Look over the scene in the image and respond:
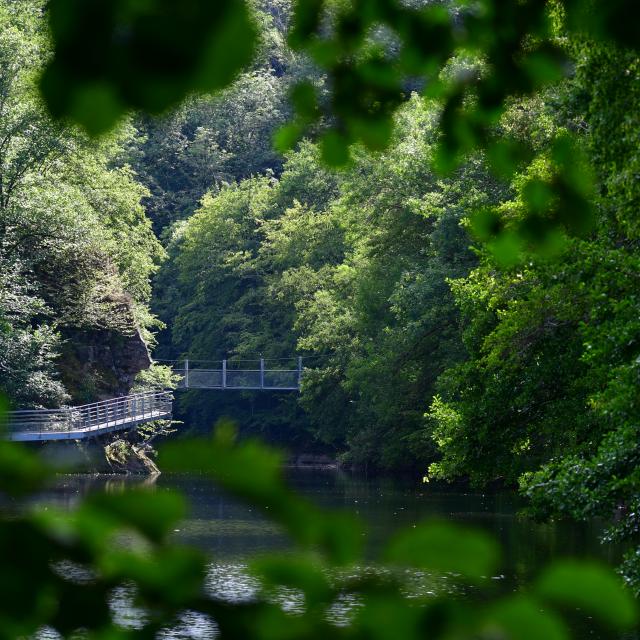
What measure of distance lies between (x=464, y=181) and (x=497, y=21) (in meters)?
26.1

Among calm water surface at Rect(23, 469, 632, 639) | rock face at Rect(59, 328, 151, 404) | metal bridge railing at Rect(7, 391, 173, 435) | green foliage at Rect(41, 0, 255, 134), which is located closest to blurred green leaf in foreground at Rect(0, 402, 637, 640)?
green foliage at Rect(41, 0, 255, 134)

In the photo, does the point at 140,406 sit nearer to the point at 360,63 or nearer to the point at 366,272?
the point at 366,272

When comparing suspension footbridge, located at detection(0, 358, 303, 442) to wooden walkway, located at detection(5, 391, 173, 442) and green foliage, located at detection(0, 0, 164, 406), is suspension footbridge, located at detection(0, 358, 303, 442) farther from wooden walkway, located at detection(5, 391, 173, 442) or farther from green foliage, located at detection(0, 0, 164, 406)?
green foliage, located at detection(0, 0, 164, 406)

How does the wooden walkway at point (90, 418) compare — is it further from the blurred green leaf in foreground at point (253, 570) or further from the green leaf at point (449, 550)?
the green leaf at point (449, 550)

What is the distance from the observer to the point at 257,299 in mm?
49469

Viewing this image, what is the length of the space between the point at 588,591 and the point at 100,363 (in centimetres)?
3819

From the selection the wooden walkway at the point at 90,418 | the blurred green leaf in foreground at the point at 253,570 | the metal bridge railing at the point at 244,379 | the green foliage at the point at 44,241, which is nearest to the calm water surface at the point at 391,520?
the wooden walkway at the point at 90,418

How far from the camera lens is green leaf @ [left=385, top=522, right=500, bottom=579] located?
3.67 ft

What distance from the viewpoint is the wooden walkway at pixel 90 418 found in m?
32.4

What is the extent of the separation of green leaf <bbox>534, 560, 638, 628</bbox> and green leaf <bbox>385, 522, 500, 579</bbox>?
0.05 metres

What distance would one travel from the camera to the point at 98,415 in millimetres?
35531

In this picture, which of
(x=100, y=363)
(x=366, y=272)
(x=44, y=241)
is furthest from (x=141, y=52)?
(x=100, y=363)

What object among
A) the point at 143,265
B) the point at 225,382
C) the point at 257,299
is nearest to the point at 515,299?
the point at 143,265

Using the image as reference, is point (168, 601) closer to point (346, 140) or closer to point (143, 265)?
point (346, 140)
